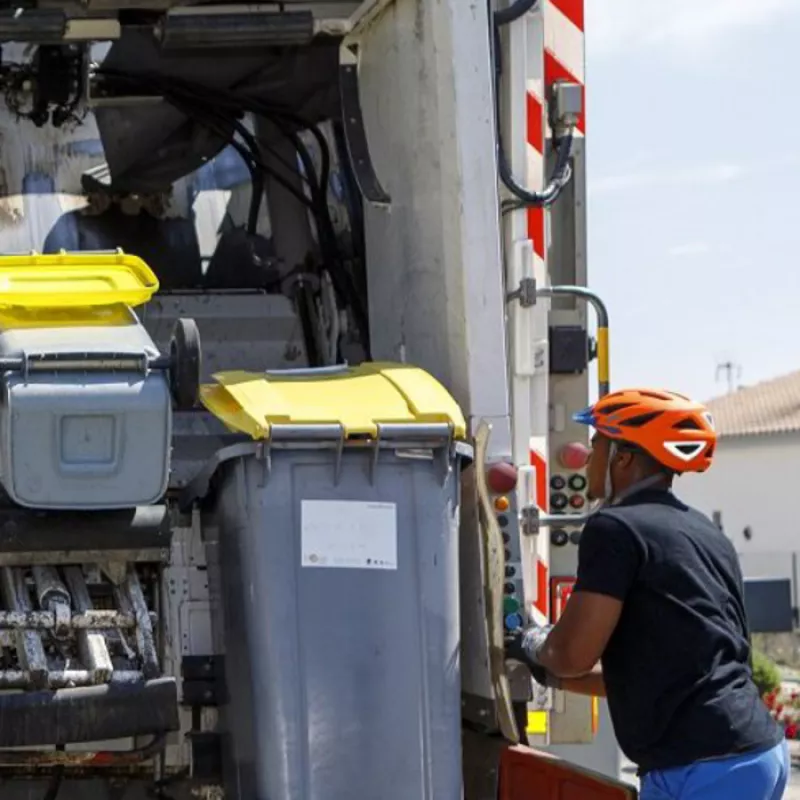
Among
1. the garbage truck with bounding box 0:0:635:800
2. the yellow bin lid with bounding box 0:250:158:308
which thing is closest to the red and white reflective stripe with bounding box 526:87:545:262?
the garbage truck with bounding box 0:0:635:800

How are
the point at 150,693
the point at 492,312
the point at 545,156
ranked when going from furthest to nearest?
the point at 545,156
the point at 492,312
the point at 150,693

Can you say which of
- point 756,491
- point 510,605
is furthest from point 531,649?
point 756,491

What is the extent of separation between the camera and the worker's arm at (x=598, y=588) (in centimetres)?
350

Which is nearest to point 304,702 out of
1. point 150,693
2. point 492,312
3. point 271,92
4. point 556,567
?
point 150,693

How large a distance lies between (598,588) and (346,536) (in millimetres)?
506

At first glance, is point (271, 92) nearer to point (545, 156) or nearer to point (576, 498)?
point (545, 156)

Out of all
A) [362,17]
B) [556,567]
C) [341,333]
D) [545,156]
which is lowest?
[556,567]

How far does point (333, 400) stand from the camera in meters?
3.91

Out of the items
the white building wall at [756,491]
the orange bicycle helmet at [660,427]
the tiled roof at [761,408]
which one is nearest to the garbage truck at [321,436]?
the orange bicycle helmet at [660,427]

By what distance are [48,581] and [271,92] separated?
185 centimetres

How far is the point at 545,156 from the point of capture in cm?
497

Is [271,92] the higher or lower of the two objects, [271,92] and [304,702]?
the higher

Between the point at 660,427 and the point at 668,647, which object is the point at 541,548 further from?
the point at 668,647

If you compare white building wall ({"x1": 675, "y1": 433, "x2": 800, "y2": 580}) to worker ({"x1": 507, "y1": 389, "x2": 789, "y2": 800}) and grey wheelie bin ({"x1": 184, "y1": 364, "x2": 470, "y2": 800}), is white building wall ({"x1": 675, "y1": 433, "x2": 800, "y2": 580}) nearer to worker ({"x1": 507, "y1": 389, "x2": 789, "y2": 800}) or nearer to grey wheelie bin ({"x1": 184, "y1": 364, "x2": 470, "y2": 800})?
grey wheelie bin ({"x1": 184, "y1": 364, "x2": 470, "y2": 800})
